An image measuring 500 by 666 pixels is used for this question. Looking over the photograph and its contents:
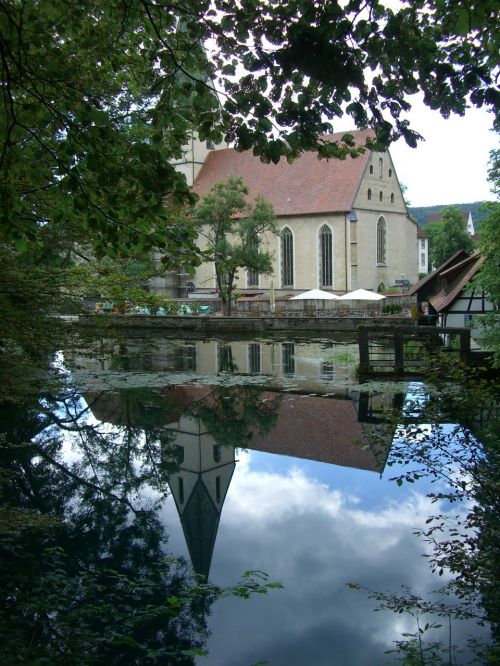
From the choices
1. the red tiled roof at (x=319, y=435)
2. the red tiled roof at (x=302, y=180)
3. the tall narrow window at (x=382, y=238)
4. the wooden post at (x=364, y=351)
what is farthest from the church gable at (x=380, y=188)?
the red tiled roof at (x=319, y=435)

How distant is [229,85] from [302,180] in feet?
158

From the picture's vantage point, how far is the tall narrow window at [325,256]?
48.3m

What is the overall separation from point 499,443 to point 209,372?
1505 cm

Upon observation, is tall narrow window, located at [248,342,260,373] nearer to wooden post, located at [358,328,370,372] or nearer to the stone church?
wooden post, located at [358,328,370,372]

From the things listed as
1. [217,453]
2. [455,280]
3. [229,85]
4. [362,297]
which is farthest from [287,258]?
[229,85]

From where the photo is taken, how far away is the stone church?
47.7 m

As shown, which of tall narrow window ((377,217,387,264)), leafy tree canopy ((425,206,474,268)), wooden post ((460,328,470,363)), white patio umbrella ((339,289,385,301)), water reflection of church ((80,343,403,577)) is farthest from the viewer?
leafy tree canopy ((425,206,474,268))

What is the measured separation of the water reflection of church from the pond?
37 millimetres

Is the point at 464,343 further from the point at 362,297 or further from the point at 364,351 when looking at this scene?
the point at 362,297

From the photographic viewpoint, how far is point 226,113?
13.9 ft

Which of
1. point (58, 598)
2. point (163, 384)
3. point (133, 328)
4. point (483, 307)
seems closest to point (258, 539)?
point (58, 598)

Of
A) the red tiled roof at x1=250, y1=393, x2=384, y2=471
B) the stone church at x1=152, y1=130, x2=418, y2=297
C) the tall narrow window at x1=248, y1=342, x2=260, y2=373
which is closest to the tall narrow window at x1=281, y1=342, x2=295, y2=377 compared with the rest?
the tall narrow window at x1=248, y1=342, x2=260, y2=373

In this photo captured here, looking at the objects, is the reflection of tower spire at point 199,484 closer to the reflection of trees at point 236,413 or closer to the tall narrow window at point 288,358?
the reflection of trees at point 236,413

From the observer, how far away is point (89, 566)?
20.9ft
